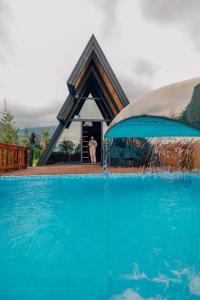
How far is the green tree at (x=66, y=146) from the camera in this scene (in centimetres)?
1288

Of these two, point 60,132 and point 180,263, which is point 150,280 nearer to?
point 180,263

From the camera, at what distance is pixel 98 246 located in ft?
10.8

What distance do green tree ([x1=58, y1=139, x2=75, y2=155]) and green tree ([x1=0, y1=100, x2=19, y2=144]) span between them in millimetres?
14501

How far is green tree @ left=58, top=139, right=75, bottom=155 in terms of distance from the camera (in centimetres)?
1288

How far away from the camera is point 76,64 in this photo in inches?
436

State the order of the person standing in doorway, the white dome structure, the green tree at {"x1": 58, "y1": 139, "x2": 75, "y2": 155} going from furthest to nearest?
the green tree at {"x1": 58, "y1": 139, "x2": 75, "y2": 155}
the person standing in doorway
the white dome structure

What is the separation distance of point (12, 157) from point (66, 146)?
353cm

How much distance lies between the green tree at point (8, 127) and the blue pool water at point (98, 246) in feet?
68.5

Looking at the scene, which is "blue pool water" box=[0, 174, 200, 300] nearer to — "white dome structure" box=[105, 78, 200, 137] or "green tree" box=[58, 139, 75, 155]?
"white dome structure" box=[105, 78, 200, 137]

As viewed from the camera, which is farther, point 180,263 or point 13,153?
point 13,153

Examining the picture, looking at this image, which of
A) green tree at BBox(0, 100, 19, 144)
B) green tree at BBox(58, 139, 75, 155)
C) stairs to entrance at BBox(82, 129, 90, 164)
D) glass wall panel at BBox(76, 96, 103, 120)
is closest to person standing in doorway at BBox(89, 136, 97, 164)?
stairs to entrance at BBox(82, 129, 90, 164)

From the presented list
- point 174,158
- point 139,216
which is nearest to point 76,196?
point 139,216

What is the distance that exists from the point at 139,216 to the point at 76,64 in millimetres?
8780

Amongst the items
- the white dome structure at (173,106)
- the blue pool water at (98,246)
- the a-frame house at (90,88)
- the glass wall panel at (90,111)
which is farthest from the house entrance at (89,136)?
the white dome structure at (173,106)
